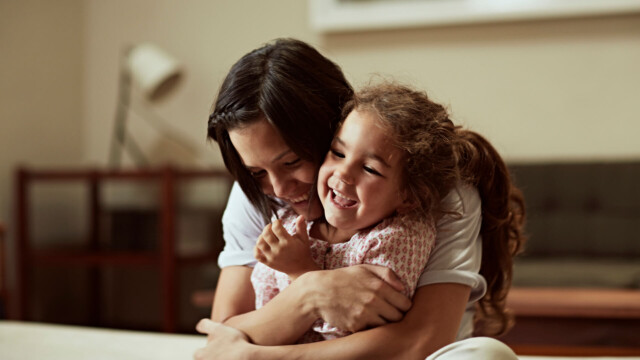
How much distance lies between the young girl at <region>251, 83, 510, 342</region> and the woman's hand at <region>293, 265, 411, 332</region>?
0.02 meters

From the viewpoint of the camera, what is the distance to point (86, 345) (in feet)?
4.66

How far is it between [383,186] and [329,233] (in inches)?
6.3

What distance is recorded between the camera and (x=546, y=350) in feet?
7.05

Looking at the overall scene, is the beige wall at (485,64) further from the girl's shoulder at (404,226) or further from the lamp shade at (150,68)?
the girl's shoulder at (404,226)

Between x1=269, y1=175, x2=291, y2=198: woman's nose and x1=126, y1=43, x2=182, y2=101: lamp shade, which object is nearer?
x1=269, y1=175, x2=291, y2=198: woman's nose

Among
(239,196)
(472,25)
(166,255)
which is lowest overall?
(166,255)

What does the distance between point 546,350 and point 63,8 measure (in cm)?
279

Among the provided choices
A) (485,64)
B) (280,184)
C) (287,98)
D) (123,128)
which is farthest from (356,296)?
(123,128)

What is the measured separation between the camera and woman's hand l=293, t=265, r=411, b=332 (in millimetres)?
976

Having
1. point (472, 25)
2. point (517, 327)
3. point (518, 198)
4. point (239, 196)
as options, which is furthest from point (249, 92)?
point (472, 25)

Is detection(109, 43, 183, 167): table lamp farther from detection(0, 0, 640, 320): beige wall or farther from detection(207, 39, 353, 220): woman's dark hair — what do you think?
detection(207, 39, 353, 220): woman's dark hair

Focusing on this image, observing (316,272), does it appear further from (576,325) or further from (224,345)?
(576,325)

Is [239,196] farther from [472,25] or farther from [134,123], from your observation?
[134,123]

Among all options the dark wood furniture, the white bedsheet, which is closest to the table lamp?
the dark wood furniture
